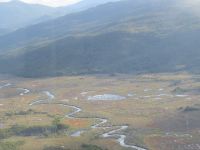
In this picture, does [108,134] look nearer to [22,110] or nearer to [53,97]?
[22,110]

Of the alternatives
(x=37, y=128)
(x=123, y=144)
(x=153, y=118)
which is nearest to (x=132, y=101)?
(x=153, y=118)

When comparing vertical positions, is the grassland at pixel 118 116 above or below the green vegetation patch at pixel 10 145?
below

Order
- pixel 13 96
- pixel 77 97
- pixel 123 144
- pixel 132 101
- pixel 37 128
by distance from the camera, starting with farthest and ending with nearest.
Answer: pixel 13 96
pixel 77 97
pixel 132 101
pixel 37 128
pixel 123 144

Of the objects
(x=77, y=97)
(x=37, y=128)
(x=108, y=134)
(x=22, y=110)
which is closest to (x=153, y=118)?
(x=108, y=134)

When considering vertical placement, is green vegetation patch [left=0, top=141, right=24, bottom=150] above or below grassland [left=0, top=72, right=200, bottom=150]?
above

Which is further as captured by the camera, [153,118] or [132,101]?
[132,101]

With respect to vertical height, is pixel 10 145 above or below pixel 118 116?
above

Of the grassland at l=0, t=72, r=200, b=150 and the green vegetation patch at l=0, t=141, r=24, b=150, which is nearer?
the green vegetation patch at l=0, t=141, r=24, b=150

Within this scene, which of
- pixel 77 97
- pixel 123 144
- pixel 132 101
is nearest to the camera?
pixel 123 144

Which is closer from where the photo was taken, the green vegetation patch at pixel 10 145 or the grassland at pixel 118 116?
the green vegetation patch at pixel 10 145

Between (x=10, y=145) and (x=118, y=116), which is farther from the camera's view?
(x=118, y=116)

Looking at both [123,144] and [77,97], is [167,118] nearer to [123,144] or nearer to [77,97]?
[123,144]
